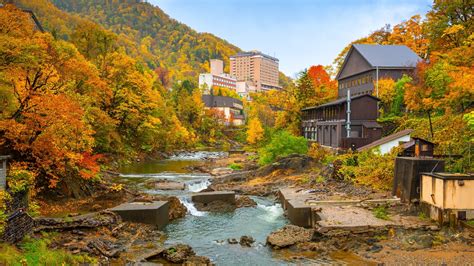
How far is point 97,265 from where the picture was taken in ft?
40.5

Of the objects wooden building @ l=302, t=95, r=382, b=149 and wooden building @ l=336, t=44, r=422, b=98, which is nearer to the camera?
wooden building @ l=302, t=95, r=382, b=149

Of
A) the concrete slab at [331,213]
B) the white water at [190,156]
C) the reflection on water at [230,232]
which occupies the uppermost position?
the concrete slab at [331,213]

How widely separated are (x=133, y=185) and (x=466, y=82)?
24.9m

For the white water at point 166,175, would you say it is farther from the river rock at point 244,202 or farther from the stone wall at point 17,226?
the stone wall at point 17,226

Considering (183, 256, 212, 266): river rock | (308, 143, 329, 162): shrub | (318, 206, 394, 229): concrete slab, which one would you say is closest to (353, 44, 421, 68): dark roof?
(308, 143, 329, 162): shrub

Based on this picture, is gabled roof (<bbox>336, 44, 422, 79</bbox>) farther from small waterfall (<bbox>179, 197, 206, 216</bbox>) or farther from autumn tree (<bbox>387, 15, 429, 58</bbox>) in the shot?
small waterfall (<bbox>179, 197, 206, 216</bbox>)

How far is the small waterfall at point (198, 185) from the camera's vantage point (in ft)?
101

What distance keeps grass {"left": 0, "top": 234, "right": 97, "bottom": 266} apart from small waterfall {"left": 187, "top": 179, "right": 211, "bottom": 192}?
17.8 meters

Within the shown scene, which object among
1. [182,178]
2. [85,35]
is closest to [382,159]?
[182,178]

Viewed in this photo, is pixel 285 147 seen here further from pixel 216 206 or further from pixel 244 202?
pixel 216 206

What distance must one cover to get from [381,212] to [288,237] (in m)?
5.30

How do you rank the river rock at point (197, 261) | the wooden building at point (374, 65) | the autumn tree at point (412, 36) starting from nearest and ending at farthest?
1. the river rock at point (197, 261)
2. the wooden building at point (374, 65)
3. the autumn tree at point (412, 36)

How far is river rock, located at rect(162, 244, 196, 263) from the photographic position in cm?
1404

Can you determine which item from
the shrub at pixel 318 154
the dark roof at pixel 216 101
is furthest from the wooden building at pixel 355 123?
the dark roof at pixel 216 101
